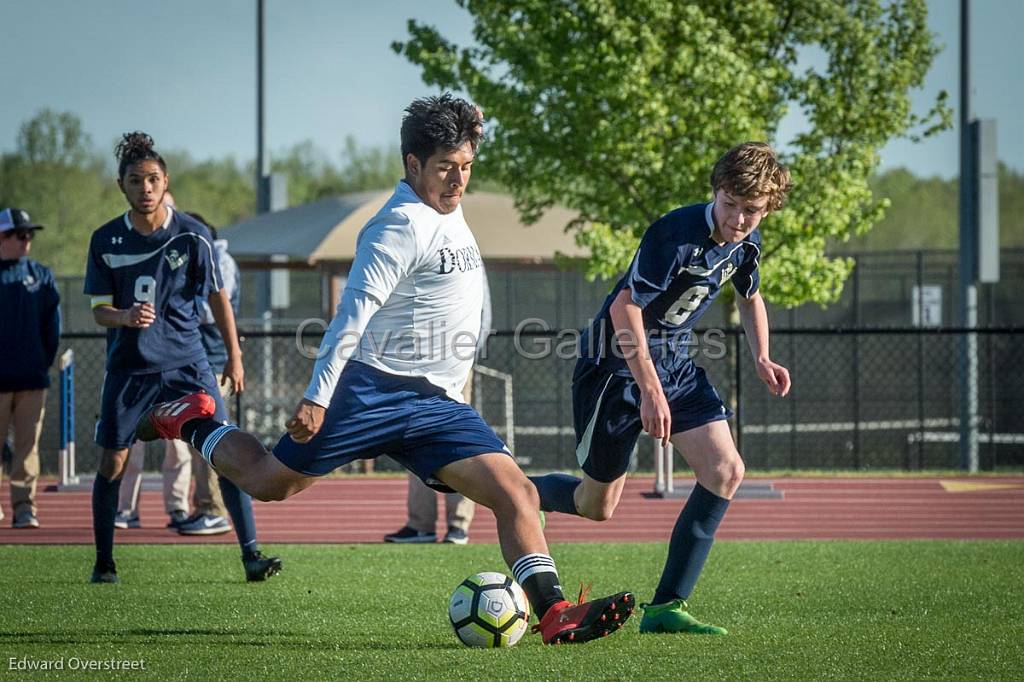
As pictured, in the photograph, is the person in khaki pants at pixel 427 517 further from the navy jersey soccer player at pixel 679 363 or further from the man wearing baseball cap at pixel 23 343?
the navy jersey soccer player at pixel 679 363

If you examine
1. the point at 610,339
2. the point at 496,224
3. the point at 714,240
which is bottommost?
the point at 610,339

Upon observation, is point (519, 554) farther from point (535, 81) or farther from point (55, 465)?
point (55, 465)

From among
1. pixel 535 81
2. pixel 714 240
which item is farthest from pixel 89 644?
pixel 535 81

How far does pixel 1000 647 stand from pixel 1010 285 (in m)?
26.3

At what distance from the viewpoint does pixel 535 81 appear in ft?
49.4

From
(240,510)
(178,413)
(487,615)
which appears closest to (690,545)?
(487,615)

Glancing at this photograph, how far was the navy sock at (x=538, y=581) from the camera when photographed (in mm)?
5246

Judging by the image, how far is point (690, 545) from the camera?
589cm

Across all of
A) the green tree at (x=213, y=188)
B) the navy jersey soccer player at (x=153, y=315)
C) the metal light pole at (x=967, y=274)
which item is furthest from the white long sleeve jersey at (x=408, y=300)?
the green tree at (x=213, y=188)

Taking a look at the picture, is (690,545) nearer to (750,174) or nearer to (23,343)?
(750,174)

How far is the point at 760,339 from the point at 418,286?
186 centimetres

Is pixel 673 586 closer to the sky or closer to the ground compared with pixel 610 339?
closer to the ground

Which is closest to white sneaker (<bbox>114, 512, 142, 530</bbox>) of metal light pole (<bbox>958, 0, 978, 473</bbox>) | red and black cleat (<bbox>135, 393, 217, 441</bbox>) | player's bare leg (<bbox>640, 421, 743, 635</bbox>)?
red and black cleat (<bbox>135, 393, 217, 441</bbox>)

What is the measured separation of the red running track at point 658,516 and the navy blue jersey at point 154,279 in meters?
2.53
